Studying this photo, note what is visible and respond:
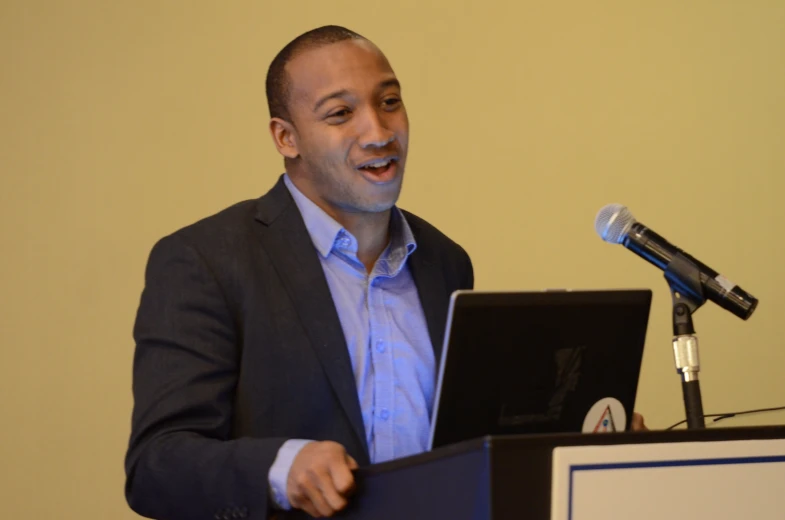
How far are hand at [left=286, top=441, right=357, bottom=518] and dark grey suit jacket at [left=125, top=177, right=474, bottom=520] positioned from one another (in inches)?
6.0

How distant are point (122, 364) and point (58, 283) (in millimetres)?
→ 311

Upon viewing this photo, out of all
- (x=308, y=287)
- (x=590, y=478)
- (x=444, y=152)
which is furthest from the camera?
(x=444, y=152)

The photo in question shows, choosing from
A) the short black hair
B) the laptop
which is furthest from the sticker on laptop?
the short black hair

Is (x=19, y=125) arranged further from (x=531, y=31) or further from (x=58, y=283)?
(x=531, y=31)

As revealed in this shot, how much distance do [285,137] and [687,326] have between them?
1.06 m

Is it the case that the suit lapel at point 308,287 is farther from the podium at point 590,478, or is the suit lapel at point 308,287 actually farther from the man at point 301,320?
the podium at point 590,478

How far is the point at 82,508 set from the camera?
3.21 metres

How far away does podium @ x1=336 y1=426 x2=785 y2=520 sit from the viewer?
1.32m

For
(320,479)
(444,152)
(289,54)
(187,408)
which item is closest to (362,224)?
(289,54)

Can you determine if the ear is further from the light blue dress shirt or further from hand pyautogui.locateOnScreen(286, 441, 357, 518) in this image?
hand pyautogui.locateOnScreen(286, 441, 357, 518)

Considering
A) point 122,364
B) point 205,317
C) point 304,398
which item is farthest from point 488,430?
point 122,364

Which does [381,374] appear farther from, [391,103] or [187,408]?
[391,103]

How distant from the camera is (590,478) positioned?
53.7 inches

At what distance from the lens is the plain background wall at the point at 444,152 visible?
3270mm
